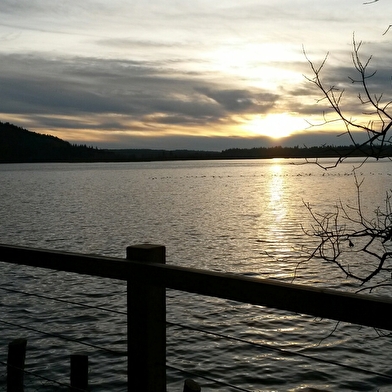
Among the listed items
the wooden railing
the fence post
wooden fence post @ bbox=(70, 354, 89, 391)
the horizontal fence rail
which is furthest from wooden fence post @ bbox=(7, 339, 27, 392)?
the fence post

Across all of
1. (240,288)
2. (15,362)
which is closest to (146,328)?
(240,288)

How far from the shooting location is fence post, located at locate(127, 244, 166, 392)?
11.2ft

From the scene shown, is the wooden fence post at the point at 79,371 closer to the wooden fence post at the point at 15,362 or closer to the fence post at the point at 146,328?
the wooden fence post at the point at 15,362

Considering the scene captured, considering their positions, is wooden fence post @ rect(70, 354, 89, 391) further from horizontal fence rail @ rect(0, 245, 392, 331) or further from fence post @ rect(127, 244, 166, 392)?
fence post @ rect(127, 244, 166, 392)

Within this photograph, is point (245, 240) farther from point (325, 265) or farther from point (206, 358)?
point (206, 358)

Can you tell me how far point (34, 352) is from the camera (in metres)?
12.5

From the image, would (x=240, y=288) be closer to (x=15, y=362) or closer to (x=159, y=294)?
(x=159, y=294)

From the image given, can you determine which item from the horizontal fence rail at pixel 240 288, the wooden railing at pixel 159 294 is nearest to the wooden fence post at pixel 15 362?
the wooden railing at pixel 159 294

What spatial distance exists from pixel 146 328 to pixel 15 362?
287 cm

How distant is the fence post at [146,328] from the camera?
340cm

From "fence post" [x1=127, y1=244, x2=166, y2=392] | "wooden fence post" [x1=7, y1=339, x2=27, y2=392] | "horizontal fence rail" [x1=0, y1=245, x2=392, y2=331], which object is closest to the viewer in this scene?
"horizontal fence rail" [x1=0, y1=245, x2=392, y2=331]

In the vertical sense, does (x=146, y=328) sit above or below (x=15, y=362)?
above

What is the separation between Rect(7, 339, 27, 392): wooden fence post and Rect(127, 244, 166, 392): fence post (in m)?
2.60

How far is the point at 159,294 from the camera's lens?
11.2 feet
